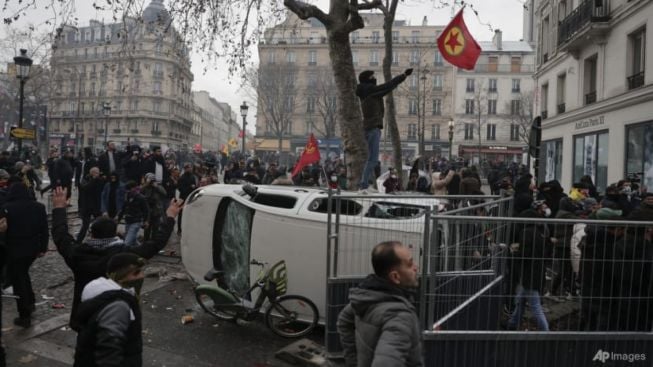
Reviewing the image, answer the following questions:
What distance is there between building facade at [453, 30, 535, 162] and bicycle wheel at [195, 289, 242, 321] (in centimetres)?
5602

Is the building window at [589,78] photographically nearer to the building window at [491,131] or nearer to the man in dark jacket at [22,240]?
the man in dark jacket at [22,240]

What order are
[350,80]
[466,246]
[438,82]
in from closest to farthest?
1. [466,246]
2. [350,80]
3. [438,82]

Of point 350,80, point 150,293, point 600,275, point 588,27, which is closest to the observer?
point 600,275

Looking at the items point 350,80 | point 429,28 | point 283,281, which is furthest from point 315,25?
point 283,281

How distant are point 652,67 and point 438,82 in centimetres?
4828

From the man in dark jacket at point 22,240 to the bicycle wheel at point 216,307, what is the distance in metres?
1.98

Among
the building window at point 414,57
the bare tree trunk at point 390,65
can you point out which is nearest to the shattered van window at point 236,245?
the bare tree trunk at point 390,65

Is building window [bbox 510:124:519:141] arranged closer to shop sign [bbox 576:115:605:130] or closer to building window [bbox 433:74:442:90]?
building window [bbox 433:74:442:90]

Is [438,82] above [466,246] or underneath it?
above

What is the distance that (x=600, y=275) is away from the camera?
3838 millimetres

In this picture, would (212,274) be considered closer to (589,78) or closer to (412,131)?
(589,78)

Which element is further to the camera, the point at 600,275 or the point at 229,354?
the point at 229,354

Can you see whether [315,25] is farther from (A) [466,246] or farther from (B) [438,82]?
(A) [466,246]

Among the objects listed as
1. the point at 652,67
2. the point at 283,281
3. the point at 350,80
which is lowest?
the point at 283,281
